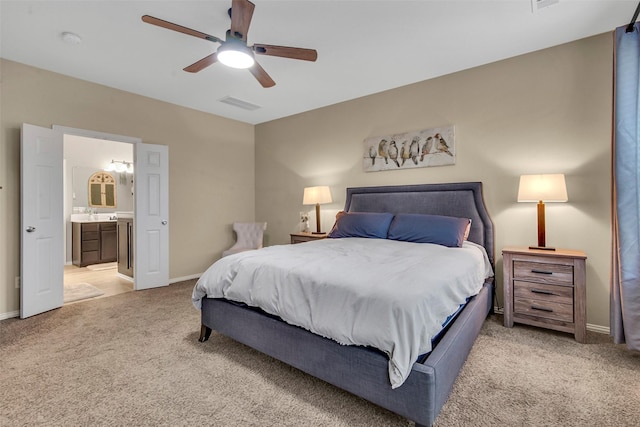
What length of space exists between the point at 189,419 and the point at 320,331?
2.74 ft

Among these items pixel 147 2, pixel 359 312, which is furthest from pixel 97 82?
pixel 359 312

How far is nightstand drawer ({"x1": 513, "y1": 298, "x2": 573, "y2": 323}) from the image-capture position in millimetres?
2570

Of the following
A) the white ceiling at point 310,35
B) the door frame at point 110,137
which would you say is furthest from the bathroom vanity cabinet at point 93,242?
the white ceiling at point 310,35

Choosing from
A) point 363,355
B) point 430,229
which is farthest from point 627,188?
point 363,355

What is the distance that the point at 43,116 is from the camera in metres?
3.45

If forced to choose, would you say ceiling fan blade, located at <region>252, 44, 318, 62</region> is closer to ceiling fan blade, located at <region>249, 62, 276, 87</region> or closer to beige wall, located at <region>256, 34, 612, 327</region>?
ceiling fan blade, located at <region>249, 62, 276, 87</region>

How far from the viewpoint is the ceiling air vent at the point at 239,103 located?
4.38 m

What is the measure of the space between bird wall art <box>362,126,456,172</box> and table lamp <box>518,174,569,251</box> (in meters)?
0.91

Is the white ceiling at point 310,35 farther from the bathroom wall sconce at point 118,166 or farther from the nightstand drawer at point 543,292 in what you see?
the bathroom wall sconce at point 118,166

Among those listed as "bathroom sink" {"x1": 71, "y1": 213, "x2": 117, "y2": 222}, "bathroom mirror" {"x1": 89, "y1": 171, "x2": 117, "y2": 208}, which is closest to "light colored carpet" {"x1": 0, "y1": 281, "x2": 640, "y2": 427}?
"bathroom sink" {"x1": 71, "y1": 213, "x2": 117, "y2": 222}

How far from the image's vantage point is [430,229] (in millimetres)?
3129

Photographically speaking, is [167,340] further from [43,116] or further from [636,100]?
[636,100]

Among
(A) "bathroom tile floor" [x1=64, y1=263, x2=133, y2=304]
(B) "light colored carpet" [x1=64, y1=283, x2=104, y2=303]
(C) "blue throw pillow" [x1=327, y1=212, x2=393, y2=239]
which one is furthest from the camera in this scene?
(A) "bathroom tile floor" [x1=64, y1=263, x2=133, y2=304]

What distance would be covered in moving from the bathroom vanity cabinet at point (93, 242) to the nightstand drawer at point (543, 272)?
21.6ft
